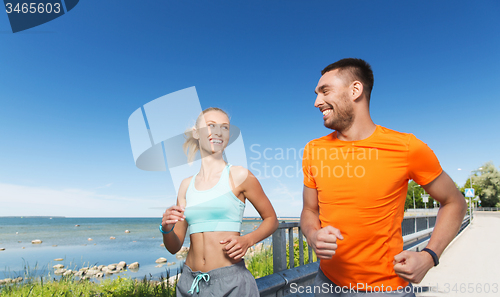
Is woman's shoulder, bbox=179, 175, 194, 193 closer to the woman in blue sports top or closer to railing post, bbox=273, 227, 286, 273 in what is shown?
the woman in blue sports top

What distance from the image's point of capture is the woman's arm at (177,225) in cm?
170

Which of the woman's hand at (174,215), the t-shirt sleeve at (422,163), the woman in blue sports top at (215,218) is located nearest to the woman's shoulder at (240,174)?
the woman in blue sports top at (215,218)

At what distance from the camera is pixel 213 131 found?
2102 millimetres

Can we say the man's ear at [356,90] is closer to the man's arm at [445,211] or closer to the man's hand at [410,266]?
the man's arm at [445,211]

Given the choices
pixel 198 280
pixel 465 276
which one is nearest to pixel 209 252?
pixel 198 280

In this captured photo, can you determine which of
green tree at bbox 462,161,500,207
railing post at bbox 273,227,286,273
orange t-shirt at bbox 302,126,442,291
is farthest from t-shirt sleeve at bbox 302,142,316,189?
green tree at bbox 462,161,500,207

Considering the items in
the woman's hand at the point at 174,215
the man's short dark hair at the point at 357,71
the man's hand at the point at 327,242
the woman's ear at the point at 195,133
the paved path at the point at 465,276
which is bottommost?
the paved path at the point at 465,276

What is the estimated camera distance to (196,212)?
1934 millimetres

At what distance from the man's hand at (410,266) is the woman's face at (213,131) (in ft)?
4.34

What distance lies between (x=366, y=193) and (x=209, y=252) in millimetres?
1053

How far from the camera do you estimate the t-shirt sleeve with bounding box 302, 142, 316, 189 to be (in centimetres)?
176

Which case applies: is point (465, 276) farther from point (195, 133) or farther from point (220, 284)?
point (195, 133)

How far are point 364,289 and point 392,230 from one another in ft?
1.10

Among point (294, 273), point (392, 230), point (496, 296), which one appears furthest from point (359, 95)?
point (496, 296)
